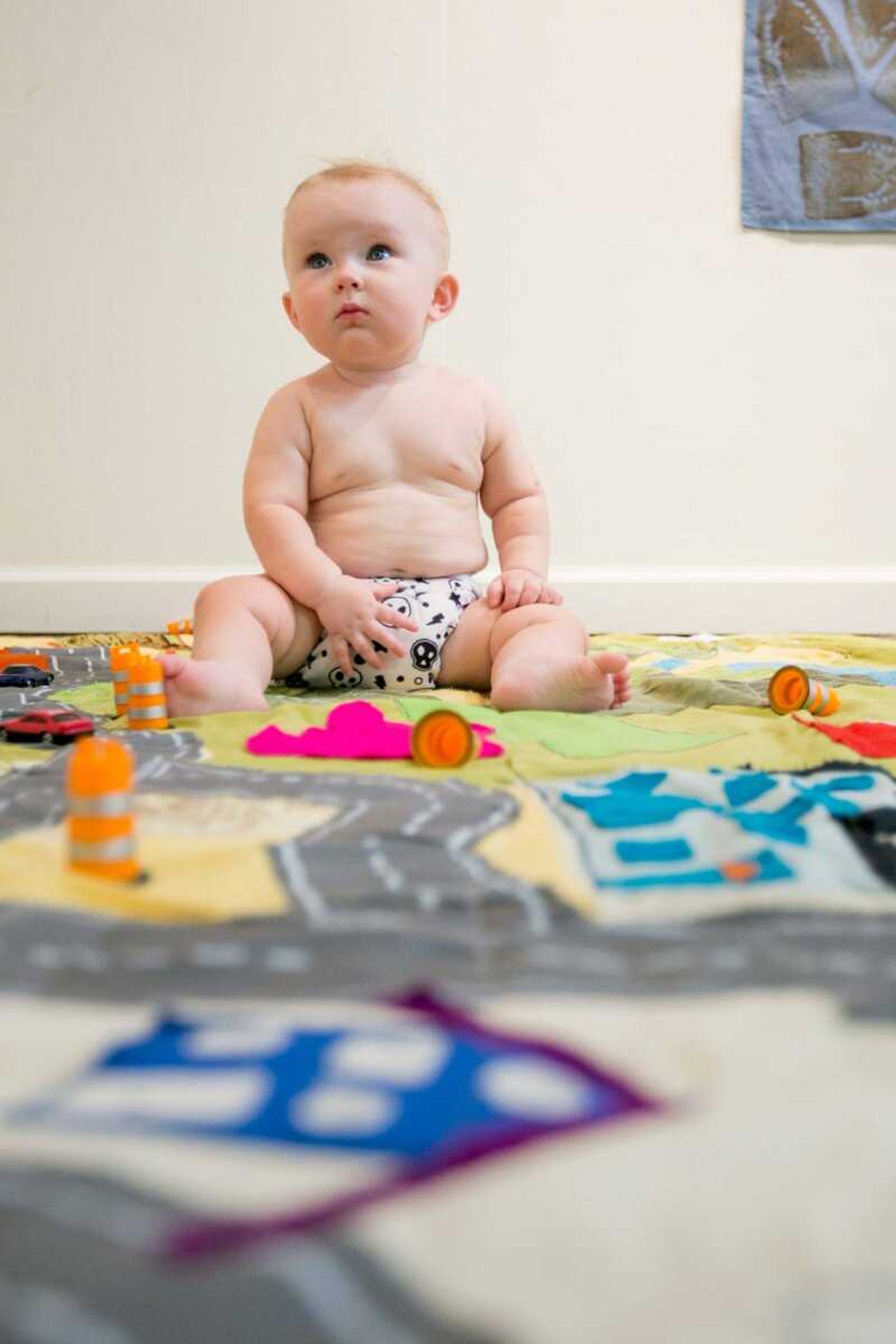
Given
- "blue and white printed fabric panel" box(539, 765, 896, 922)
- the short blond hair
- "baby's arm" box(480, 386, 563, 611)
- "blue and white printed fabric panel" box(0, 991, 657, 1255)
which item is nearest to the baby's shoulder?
"baby's arm" box(480, 386, 563, 611)

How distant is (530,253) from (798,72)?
0.55m

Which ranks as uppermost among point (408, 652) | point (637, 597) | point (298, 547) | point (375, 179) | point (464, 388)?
point (375, 179)

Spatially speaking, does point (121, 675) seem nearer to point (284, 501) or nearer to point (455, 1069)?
point (284, 501)

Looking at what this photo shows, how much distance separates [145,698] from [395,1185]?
2.21 feet

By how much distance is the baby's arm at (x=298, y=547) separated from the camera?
1.14m

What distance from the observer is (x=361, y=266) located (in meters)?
1.25

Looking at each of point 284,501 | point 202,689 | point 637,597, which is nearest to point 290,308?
point 284,501

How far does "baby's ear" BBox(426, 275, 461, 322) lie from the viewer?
1.35 metres

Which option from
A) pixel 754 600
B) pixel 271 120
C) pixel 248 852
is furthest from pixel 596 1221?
pixel 271 120

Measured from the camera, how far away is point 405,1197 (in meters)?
0.29

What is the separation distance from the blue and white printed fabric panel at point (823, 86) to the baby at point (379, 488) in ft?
3.64

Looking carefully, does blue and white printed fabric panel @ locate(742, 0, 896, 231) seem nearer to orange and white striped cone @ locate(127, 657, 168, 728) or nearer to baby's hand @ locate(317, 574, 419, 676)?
baby's hand @ locate(317, 574, 419, 676)

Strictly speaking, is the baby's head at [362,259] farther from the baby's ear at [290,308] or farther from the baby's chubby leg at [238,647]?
the baby's chubby leg at [238,647]

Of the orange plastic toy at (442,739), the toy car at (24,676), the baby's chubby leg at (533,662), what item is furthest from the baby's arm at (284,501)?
the orange plastic toy at (442,739)
